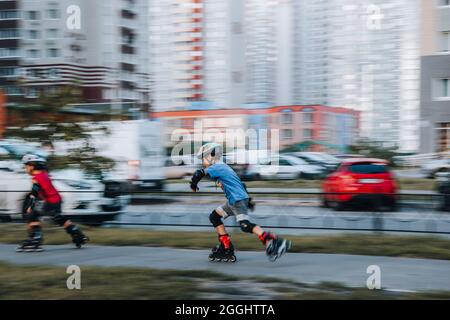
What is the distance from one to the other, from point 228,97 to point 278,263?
44.8ft

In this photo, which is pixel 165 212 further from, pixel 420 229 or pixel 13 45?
pixel 13 45

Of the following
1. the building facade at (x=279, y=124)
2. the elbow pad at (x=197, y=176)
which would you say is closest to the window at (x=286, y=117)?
the building facade at (x=279, y=124)

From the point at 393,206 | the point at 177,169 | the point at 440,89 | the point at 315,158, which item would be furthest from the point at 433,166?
the point at 393,206

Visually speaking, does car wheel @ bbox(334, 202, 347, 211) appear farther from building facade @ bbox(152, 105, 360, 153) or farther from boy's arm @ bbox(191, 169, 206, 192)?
building facade @ bbox(152, 105, 360, 153)

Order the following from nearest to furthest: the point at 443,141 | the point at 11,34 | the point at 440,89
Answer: the point at 11,34 → the point at 443,141 → the point at 440,89

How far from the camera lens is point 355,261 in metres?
7.66

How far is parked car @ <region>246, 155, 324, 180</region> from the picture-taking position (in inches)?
984

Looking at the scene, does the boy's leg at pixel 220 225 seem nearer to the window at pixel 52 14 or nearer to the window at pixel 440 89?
the window at pixel 52 14

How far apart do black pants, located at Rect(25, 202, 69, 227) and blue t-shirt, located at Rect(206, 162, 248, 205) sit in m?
2.60

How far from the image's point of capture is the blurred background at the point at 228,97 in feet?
39.5

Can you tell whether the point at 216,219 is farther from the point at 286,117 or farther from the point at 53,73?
the point at 286,117

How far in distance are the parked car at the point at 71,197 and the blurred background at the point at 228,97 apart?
0.09 feet

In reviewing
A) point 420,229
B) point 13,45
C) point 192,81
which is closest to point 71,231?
point 420,229

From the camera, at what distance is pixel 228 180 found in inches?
299
